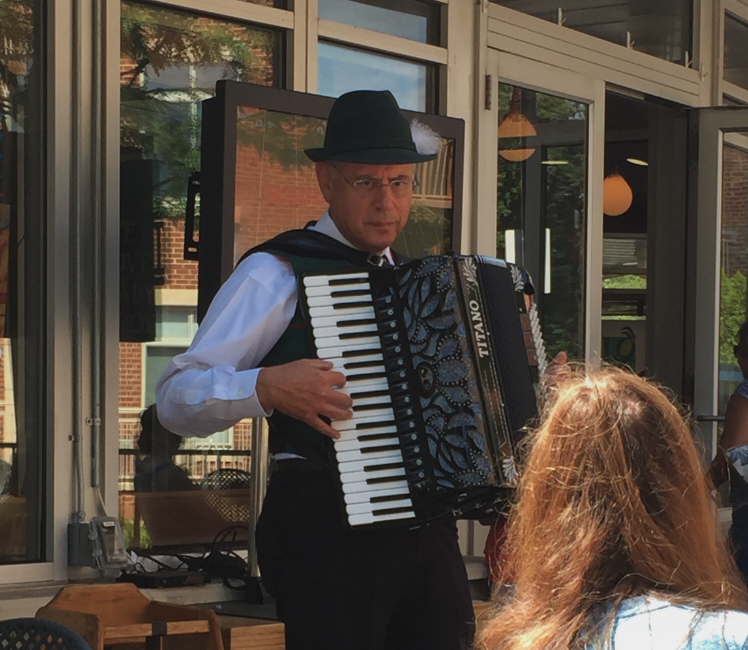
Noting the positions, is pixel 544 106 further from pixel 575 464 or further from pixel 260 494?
pixel 575 464

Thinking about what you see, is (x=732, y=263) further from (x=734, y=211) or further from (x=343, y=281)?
(x=343, y=281)

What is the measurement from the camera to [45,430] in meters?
3.90

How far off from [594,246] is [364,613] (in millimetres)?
3522

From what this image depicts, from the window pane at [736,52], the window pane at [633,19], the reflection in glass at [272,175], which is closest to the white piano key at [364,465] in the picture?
the reflection in glass at [272,175]

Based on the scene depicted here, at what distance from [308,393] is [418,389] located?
0.23 meters

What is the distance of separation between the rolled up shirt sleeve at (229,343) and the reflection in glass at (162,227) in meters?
1.43

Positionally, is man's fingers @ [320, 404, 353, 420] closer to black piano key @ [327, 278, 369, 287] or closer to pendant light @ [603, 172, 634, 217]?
black piano key @ [327, 278, 369, 287]

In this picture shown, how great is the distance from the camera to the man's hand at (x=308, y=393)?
8.02ft

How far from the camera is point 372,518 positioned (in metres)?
2.46

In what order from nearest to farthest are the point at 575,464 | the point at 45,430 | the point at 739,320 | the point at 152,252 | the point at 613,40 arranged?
the point at 575,464, the point at 45,430, the point at 152,252, the point at 613,40, the point at 739,320

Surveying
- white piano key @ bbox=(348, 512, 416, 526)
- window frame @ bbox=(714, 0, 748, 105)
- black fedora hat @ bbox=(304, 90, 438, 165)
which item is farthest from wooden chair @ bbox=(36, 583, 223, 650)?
window frame @ bbox=(714, 0, 748, 105)

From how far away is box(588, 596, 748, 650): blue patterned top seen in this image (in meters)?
1.46

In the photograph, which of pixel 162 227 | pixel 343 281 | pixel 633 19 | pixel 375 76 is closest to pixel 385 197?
pixel 343 281

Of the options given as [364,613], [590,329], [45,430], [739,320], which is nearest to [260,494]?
[45,430]
